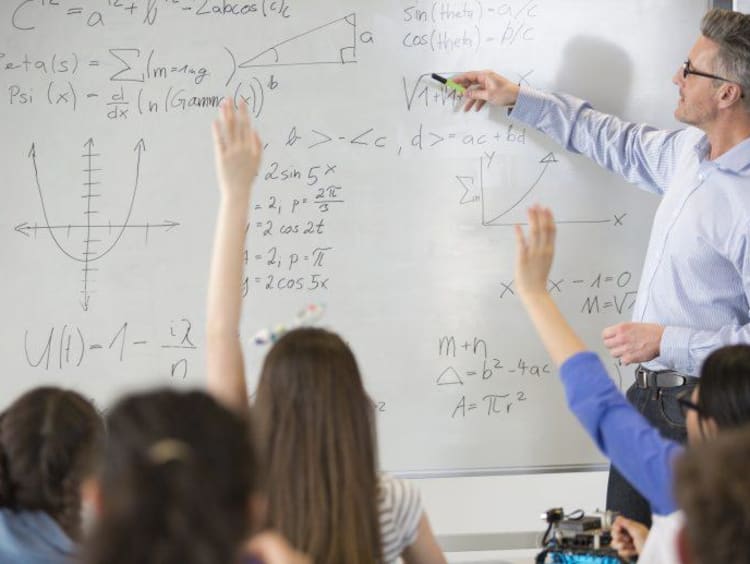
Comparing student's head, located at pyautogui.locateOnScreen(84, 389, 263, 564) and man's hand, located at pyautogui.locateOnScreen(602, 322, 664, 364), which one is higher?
student's head, located at pyautogui.locateOnScreen(84, 389, 263, 564)

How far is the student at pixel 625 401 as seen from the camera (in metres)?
1.85

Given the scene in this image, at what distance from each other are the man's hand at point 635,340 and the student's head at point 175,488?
1.78 meters

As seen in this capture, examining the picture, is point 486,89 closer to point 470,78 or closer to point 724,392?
point 470,78

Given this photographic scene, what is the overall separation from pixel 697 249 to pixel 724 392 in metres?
0.98

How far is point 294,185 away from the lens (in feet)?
9.96

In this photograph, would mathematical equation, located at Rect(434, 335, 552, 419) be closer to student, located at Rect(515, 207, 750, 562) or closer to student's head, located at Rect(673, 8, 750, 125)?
student's head, located at Rect(673, 8, 750, 125)

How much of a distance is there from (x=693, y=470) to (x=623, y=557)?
4.34 feet

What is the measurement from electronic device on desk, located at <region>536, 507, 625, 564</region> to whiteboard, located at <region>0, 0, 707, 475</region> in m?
0.60

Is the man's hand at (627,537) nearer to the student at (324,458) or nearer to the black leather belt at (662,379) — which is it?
the black leather belt at (662,379)

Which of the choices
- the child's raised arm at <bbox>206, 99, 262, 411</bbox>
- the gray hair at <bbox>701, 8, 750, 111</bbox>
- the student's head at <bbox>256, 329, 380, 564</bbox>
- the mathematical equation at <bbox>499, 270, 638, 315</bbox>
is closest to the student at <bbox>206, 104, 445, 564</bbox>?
the student's head at <bbox>256, 329, 380, 564</bbox>

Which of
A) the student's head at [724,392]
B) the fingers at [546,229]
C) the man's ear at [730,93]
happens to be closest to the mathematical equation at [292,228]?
the man's ear at [730,93]

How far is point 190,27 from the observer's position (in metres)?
3.01

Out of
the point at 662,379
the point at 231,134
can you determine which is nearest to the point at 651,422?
the point at 662,379

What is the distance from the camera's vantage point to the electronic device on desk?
244 cm
